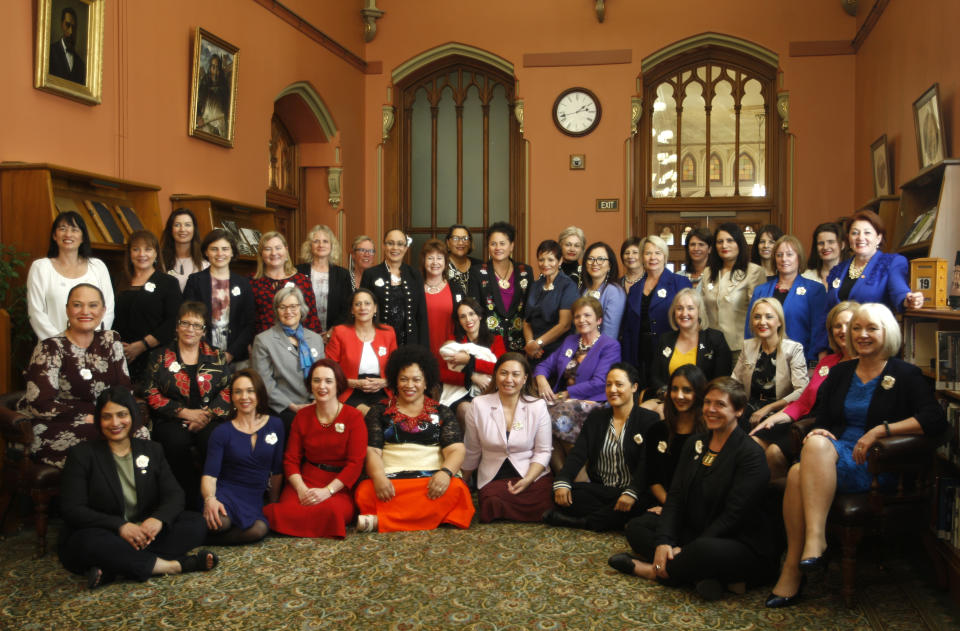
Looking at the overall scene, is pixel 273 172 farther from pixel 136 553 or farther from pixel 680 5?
pixel 136 553

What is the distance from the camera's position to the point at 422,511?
4148 millimetres

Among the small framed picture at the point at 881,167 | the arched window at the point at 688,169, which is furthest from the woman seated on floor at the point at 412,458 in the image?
the arched window at the point at 688,169

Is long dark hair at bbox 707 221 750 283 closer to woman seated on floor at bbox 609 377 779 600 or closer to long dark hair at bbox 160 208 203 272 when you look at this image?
woman seated on floor at bbox 609 377 779 600

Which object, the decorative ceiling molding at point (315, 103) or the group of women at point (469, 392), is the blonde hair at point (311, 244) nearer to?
the group of women at point (469, 392)

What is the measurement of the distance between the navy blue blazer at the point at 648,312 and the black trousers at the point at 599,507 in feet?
3.87

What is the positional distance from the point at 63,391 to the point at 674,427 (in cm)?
293

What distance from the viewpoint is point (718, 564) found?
10.2 ft

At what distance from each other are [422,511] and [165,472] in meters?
1.24

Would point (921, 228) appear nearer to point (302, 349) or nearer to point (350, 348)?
point (350, 348)

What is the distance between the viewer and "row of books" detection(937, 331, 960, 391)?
3.46 m

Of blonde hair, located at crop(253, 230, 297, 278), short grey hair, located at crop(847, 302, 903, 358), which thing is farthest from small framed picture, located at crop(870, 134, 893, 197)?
blonde hair, located at crop(253, 230, 297, 278)

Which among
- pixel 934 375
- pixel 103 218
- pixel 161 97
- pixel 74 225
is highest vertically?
pixel 161 97

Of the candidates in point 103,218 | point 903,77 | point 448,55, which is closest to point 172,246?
point 103,218

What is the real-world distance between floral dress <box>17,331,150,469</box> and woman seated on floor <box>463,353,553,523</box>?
169cm
